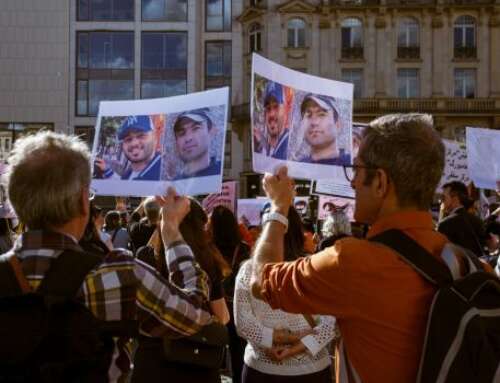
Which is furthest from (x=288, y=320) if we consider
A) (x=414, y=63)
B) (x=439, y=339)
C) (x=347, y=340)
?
(x=414, y=63)

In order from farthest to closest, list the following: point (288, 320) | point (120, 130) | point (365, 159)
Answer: point (120, 130), point (288, 320), point (365, 159)

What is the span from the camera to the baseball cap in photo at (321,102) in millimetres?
5125

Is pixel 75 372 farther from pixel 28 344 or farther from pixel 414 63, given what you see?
pixel 414 63

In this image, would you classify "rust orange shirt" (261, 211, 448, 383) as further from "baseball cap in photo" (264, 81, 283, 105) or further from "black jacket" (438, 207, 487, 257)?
"black jacket" (438, 207, 487, 257)

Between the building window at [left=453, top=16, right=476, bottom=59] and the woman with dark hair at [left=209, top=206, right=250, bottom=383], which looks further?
the building window at [left=453, top=16, right=476, bottom=59]

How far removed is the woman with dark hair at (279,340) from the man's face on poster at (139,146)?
163 centimetres

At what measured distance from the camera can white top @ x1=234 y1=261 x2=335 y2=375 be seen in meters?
4.29

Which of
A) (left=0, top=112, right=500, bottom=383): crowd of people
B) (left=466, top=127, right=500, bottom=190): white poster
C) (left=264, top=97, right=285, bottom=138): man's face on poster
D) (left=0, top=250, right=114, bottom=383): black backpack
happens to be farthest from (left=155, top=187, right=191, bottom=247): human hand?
(left=466, top=127, right=500, bottom=190): white poster

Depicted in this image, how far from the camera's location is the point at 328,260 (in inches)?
94.9

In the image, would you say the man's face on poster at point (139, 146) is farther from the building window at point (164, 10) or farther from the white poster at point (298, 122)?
the building window at point (164, 10)

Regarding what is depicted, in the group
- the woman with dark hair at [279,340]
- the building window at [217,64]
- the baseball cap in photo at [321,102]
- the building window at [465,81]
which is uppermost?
the building window at [217,64]

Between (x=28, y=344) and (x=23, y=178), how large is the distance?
530 millimetres

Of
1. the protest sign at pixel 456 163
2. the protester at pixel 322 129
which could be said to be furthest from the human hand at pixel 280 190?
the protest sign at pixel 456 163

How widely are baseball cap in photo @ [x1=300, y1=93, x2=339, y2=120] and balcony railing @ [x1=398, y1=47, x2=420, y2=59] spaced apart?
124ft
